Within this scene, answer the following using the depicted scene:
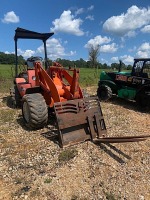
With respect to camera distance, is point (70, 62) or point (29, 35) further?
point (29, 35)

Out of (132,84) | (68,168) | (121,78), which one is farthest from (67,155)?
(121,78)

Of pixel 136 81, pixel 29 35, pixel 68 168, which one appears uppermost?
pixel 29 35

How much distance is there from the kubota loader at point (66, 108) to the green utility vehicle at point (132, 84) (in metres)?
3.98

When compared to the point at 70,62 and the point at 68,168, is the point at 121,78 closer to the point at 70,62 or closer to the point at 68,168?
the point at 70,62

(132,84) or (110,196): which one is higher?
(132,84)

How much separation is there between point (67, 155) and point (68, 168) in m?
0.50

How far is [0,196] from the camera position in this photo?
401cm

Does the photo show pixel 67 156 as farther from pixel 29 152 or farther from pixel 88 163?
pixel 29 152

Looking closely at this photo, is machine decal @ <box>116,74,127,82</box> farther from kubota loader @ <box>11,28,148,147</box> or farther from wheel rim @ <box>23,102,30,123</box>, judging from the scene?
wheel rim @ <box>23,102,30,123</box>

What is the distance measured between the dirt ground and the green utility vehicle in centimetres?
347

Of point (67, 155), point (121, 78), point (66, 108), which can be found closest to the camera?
point (67, 155)

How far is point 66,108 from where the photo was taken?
615 centimetres

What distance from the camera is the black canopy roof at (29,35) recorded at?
876 centimetres

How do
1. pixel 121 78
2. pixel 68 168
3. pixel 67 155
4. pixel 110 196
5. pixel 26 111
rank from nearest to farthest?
pixel 110 196 → pixel 68 168 → pixel 67 155 → pixel 26 111 → pixel 121 78
